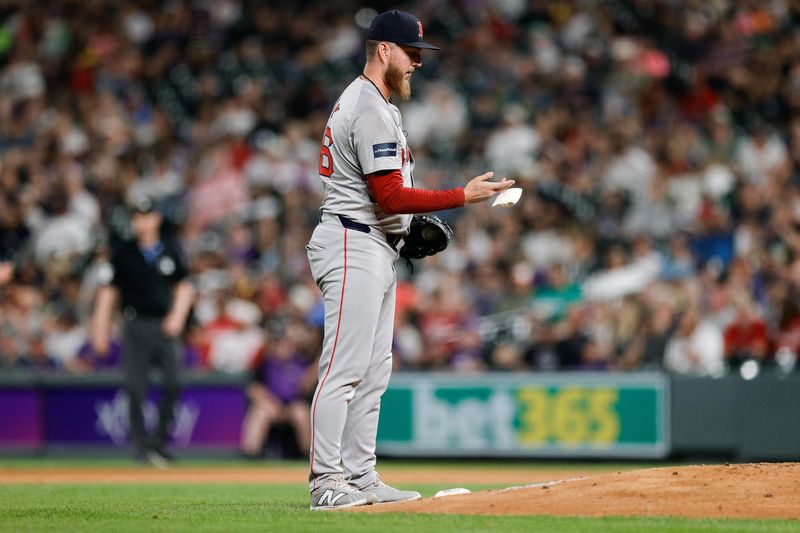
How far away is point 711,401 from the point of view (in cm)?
1349

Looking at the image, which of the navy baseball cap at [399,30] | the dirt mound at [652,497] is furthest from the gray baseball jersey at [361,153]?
the dirt mound at [652,497]

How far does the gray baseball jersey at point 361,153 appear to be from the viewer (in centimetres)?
672

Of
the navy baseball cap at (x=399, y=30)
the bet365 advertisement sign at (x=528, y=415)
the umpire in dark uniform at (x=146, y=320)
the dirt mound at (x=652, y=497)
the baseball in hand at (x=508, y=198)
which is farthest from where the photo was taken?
the bet365 advertisement sign at (x=528, y=415)

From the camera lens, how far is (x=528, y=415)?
1396 cm

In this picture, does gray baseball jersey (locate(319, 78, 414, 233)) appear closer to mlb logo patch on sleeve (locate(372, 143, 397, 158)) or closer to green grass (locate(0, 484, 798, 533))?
mlb logo patch on sleeve (locate(372, 143, 397, 158))

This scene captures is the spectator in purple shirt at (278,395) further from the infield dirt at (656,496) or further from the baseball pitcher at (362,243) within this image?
the infield dirt at (656,496)

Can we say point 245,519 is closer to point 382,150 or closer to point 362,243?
point 362,243

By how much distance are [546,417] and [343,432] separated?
710 cm

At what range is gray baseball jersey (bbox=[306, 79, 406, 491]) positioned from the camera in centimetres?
673

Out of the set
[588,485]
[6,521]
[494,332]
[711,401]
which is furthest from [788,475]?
[494,332]

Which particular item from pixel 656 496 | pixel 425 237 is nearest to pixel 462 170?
pixel 425 237

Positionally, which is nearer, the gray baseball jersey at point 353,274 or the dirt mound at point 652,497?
the dirt mound at point 652,497

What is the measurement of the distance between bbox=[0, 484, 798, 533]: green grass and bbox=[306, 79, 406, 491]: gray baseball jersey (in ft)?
1.45

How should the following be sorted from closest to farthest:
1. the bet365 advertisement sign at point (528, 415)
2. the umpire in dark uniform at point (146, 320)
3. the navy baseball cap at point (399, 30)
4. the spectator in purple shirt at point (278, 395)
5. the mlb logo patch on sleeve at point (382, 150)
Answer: the mlb logo patch on sleeve at point (382, 150), the navy baseball cap at point (399, 30), the umpire in dark uniform at point (146, 320), the bet365 advertisement sign at point (528, 415), the spectator in purple shirt at point (278, 395)
